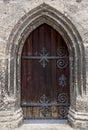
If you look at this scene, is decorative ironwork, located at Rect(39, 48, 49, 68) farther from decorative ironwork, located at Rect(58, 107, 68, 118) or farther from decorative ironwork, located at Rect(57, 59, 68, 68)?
decorative ironwork, located at Rect(58, 107, 68, 118)

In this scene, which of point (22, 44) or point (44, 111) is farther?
point (44, 111)

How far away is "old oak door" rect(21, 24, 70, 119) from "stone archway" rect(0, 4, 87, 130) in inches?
9.2

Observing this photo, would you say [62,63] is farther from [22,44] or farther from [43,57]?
[22,44]

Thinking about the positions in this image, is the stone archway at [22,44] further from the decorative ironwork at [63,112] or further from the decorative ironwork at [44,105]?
the decorative ironwork at [44,105]

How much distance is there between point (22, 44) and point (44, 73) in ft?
2.10

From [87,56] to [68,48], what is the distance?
397 mm

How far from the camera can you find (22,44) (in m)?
4.30

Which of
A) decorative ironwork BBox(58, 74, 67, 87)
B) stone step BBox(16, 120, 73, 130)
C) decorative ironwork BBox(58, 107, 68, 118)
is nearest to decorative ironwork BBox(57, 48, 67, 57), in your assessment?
decorative ironwork BBox(58, 74, 67, 87)

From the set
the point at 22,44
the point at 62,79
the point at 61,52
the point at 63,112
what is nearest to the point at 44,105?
the point at 63,112

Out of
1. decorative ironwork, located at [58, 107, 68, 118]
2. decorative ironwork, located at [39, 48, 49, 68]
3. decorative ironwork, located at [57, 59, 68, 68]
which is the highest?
decorative ironwork, located at [39, 48, 49, 68]

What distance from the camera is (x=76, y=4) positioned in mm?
4105

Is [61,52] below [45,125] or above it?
above

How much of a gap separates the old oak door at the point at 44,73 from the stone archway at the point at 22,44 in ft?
0.77

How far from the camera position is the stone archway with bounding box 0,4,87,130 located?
13.5 feet
